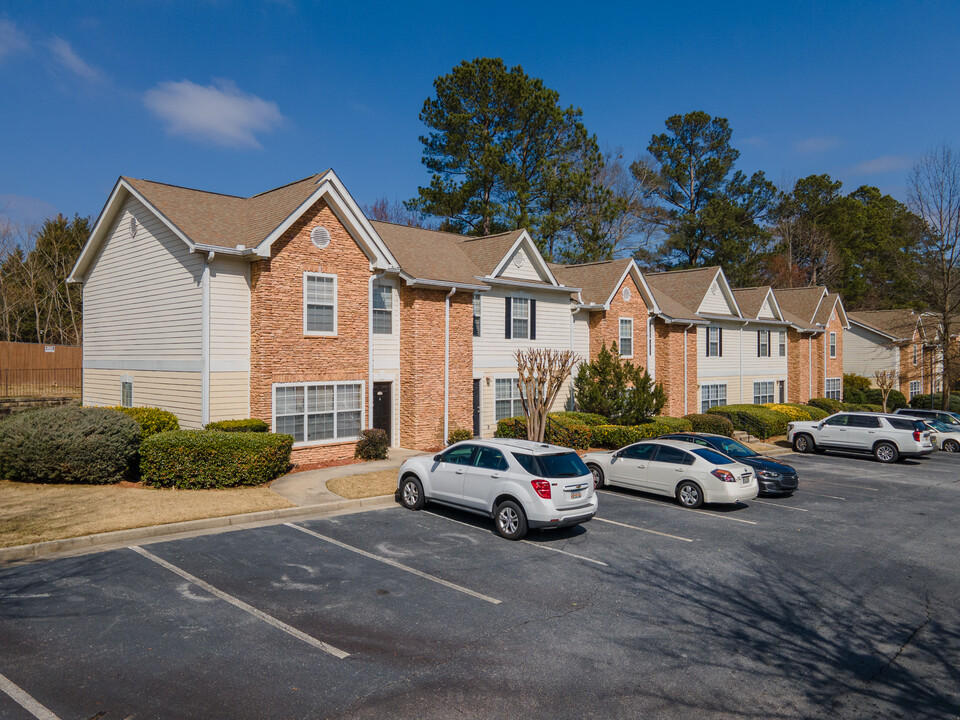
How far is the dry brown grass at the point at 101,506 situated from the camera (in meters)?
11.1

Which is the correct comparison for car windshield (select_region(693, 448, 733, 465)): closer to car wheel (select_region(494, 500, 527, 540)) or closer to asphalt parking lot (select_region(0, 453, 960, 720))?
asphalt parking lot (select_region(0, 453, 960, 720))

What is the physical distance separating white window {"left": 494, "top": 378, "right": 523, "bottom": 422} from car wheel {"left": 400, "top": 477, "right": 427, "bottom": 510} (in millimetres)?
11014

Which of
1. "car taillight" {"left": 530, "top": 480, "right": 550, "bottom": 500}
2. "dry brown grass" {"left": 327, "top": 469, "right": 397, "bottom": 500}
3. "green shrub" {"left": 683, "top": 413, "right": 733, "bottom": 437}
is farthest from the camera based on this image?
"green shrub" {"left": 683, "top": 413, "right": 733, "bottom": 437}

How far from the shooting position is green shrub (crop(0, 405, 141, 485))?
14461mm

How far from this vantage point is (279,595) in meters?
8.59

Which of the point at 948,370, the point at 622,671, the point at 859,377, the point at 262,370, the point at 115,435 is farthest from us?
the point at 859,377

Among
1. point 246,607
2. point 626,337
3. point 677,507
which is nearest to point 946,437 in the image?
point 626,337

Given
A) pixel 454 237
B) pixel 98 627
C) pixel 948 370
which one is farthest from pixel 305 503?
pixel 948 370

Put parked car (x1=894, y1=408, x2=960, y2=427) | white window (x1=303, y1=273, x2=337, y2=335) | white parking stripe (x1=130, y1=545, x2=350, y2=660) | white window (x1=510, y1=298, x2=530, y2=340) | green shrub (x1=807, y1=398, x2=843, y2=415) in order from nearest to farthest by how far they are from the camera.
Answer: white parking stripe (x1=130, y1=545, x2=350, y2=660) → white window (x1=303, y1=273, x2=337, y2=335) → white window (x1=510, y1=298, x2=530, y2=340) → parked car (x1=894, y1=408, x2=960, y2=427) → green shrub (x1=807, y1=398, x2=843, y2=415)

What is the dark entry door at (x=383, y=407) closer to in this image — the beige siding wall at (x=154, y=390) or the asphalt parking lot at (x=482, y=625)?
the beige siding wall at (x=154, y=390)

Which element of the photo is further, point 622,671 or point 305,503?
point 305,503

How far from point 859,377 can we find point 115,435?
4961 centimetres

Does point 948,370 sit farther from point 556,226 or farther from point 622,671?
point 622,671

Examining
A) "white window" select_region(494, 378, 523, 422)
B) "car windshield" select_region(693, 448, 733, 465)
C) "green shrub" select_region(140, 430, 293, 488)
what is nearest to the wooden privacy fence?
"green shrub" select_region(140, 430, 293, 488)
